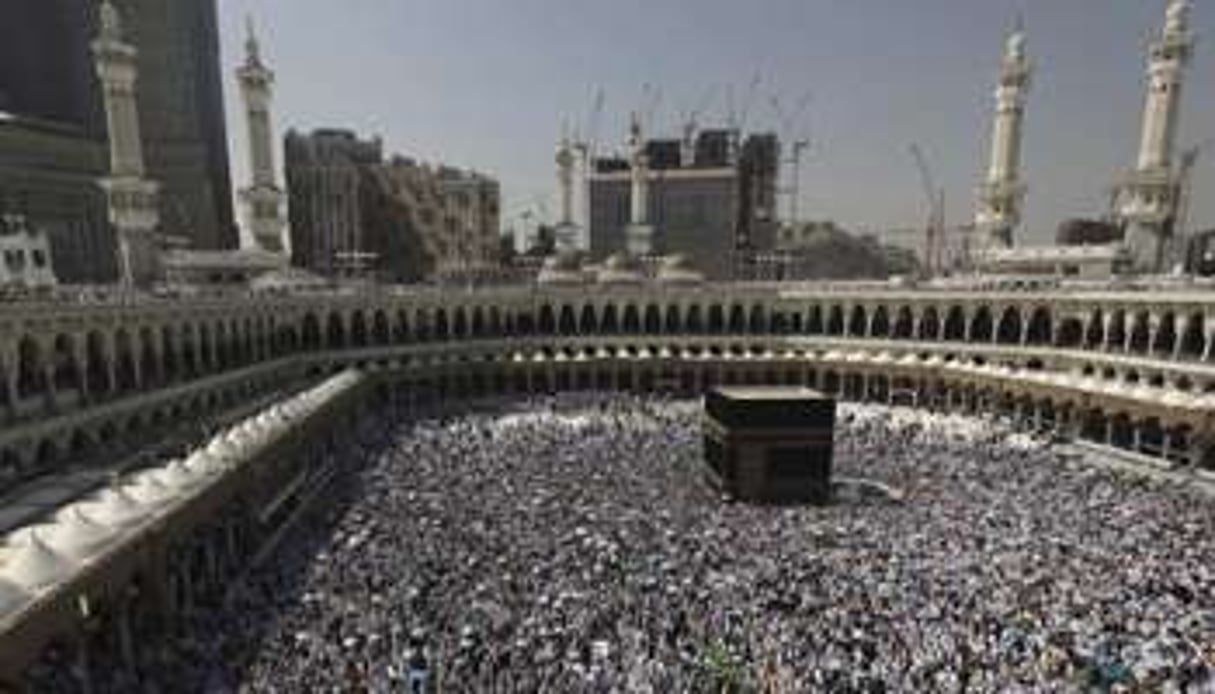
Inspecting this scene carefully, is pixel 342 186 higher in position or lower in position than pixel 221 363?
higher

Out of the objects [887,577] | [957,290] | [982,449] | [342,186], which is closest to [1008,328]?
[957,290]

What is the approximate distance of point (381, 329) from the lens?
39719mm

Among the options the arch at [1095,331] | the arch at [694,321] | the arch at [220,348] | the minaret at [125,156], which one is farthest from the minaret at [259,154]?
the arch at [1095,331]

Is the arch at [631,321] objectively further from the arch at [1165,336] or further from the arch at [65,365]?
the arch at [65,365]

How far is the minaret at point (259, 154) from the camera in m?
44.1

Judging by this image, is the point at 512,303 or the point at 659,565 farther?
the point at 512,303

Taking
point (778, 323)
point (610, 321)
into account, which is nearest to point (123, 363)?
point (610, 321)

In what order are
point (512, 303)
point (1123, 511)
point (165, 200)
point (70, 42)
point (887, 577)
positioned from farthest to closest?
point (165, 200)
point (70, 42)
point (512, 303)
point (1123, 511)
point (887, 577)

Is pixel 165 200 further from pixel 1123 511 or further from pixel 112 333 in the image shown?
pixel 1123 511

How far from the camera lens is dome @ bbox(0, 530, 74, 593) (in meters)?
10.3

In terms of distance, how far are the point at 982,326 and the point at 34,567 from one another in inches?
1477

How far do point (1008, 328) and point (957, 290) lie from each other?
2.97 metres

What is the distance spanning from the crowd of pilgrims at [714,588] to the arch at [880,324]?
15.2m

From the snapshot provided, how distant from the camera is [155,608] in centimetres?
1359
